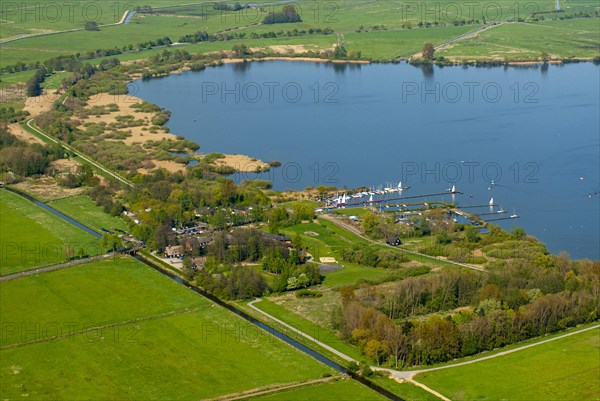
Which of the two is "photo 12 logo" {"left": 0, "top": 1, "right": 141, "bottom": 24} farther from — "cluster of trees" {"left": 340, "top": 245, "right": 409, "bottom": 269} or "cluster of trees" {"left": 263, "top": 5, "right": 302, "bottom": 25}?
"cluster of trees" {"left": 340, "top": 245, "right": 409, "bottom": 269}

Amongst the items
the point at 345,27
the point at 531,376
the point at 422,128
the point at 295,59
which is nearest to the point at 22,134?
the point at 422,128

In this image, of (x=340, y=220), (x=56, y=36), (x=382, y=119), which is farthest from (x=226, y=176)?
(x=56, y=36)

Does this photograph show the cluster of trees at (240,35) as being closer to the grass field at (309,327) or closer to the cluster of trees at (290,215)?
the cluster of trees at (290,215)

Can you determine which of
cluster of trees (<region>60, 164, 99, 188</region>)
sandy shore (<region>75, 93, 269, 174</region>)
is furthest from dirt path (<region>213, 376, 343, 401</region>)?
sandy shore (<region>75, 93, 269, 174</region>)

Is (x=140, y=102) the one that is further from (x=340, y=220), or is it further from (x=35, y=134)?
(x=340, y=220)

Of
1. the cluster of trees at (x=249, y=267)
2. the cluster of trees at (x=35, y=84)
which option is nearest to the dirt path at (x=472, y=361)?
the cluster of trees at (x=249, y=267)

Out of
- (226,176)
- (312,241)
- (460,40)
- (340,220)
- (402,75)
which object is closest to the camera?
(312,241)

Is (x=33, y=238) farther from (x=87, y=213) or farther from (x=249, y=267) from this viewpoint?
(x=249, y=267)

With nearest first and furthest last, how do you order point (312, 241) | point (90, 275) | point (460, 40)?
point (90, 275), point (312, 241), point (460, 40)
